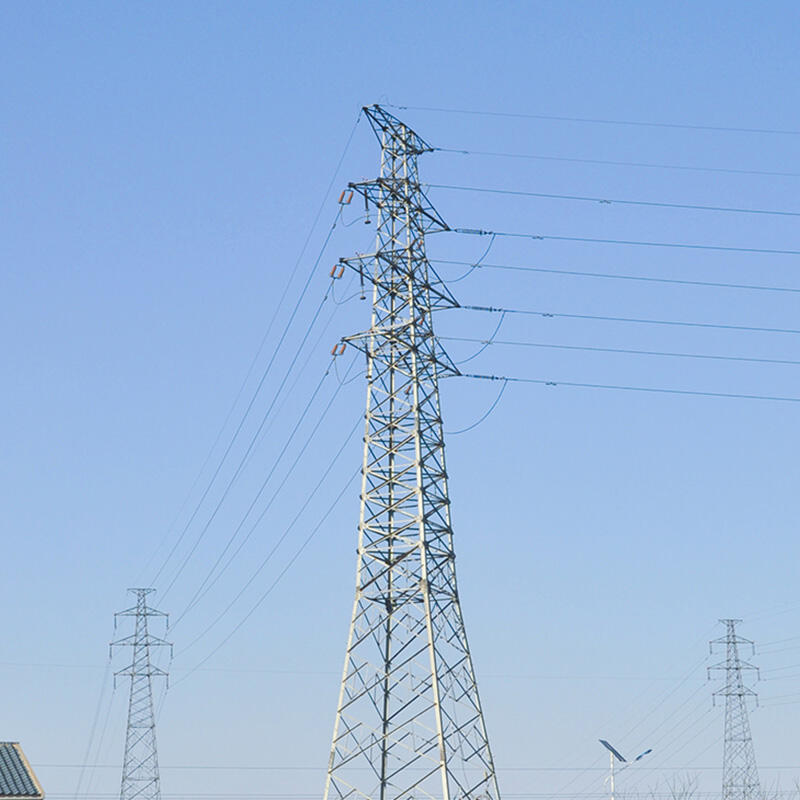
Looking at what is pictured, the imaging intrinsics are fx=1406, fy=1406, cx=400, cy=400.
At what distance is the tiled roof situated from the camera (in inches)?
2076

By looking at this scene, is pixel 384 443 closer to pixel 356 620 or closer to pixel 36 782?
pixel 356 620

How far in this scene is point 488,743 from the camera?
156 feet

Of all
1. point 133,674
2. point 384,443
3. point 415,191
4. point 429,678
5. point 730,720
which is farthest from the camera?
point 730,720

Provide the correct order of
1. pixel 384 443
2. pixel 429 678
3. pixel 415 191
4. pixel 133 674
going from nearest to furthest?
1. pixel 429 678
2. pixel 384 443
3. pixel 415 191
4. pixel 133 674

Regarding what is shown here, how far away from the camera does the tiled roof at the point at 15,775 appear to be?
173ft

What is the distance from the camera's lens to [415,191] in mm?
55375

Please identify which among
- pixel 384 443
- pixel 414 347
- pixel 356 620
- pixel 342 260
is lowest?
pixel 356 620

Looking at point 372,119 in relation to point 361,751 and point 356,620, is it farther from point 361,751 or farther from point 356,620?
point 361,751

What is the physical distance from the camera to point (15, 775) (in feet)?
180

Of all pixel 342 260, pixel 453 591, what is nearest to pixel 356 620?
pixel 453 591

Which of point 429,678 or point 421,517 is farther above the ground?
point 421,517

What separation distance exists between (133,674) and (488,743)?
51.6 m

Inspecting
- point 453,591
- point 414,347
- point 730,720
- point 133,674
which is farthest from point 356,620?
point 730,720

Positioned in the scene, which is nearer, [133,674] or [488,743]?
[488,743]
